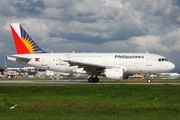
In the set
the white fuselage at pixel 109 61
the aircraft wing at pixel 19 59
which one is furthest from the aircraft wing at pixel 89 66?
the aircraft wing at pixel 19 59

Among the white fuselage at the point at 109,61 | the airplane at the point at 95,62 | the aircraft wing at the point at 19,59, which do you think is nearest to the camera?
the airplane at the point at 95,62

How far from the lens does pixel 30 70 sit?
628ft

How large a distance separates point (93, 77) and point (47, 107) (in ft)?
95.0

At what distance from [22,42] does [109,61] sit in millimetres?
13535

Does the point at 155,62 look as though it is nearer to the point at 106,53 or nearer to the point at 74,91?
the point at 106,53

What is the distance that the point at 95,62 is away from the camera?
49.2 meters

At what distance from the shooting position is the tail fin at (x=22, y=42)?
172 feet

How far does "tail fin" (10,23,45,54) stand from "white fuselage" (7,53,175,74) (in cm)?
158

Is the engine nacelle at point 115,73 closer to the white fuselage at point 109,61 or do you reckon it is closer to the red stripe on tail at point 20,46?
the white fuselage at point 109,61

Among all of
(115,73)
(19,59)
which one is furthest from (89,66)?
(19,59)

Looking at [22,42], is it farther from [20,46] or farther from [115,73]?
[115,73]

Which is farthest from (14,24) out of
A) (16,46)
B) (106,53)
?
(106,53)

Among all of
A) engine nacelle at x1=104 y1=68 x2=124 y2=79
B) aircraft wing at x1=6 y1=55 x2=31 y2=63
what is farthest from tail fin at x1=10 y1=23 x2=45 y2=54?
engine nacelle at x1=104 y1=68 x2=124 y2=79

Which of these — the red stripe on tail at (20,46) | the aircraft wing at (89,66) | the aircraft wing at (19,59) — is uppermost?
the red stripe on tail at (20,46)
